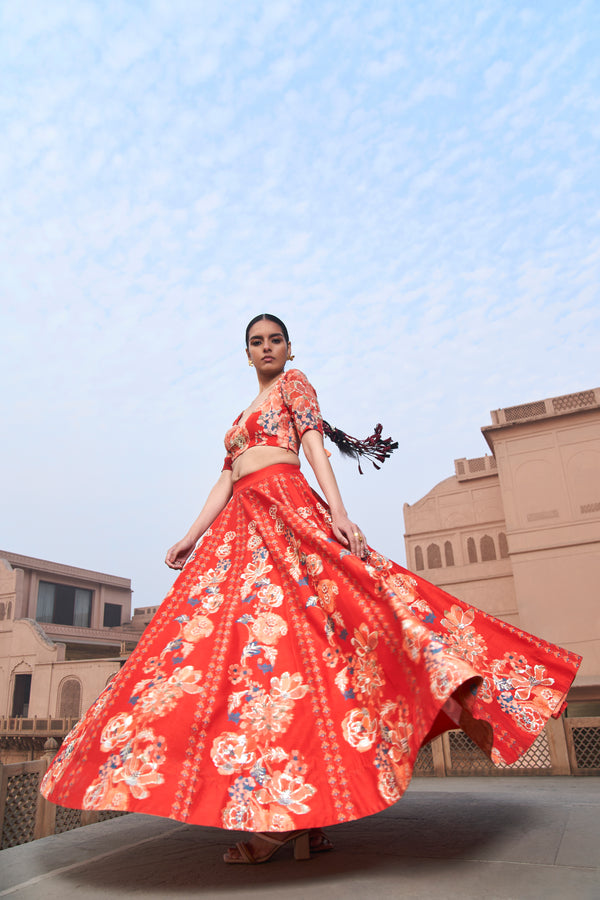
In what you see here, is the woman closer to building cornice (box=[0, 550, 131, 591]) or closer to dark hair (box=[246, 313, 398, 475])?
dark hair (box=[246, 313, 398, 475])

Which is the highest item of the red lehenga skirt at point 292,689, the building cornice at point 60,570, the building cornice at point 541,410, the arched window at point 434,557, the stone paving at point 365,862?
the building cornice at point 541,410

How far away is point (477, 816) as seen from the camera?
238cm

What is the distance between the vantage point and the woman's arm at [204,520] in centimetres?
252

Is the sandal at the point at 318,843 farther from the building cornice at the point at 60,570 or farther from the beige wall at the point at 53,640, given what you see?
the building cornice at the point at 60,570

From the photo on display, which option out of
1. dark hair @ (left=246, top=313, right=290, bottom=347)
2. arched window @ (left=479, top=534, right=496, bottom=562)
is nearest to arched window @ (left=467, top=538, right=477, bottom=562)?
arched window @ (left=479, top=534, right=496, bottom=562)

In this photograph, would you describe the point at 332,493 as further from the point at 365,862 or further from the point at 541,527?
the point at 541,527

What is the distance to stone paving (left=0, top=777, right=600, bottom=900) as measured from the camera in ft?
4.82

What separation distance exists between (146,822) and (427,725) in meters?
1.86

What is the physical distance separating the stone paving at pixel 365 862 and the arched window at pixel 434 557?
14640 millimetres

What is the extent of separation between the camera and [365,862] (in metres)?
1.72

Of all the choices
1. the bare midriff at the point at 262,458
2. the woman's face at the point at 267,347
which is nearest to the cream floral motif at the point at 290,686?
the bare midriff at the point at 262,458

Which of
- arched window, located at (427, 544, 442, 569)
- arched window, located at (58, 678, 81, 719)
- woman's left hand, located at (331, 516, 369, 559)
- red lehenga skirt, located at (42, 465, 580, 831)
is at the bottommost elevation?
arched window, located at (58, 678, 81, 719)

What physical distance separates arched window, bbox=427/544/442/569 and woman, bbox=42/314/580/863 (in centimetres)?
1535

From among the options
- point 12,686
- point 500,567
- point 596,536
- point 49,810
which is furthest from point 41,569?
point 49,810
